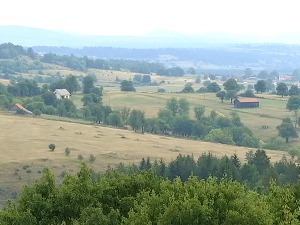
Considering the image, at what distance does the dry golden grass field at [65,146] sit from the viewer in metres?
67.2

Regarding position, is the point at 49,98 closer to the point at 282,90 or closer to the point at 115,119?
the point at 115,119

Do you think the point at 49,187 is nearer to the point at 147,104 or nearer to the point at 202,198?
the point at 202,198

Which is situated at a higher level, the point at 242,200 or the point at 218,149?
the point at 242,200

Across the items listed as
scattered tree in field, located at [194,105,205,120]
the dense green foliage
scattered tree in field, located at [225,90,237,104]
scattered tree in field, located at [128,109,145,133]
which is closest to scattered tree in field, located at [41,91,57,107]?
scattered tree in field, located at [128,109,145,133]

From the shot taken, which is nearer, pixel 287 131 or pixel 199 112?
pixel 287 131

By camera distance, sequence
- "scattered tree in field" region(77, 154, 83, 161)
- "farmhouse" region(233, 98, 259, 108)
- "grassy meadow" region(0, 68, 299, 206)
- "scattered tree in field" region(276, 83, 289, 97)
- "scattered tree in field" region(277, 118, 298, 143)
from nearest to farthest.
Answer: "grassy meadow" region(0, 68, 299, 206), "scattered tree in field" region(77, 154, 83, 161), "scattered tree in field" region(277, 118, 298, 143), "farmhouse" region(233, 98, 259, 108), "scattered tree in field" region(276, 83, 289, 97)

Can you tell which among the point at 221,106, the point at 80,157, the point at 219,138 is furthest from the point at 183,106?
the point at 80,157

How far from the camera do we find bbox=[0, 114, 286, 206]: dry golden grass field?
6725cm

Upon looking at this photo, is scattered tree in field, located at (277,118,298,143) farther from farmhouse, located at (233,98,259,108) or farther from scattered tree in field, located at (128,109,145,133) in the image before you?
farmhouse, located at (233,98,259,108)

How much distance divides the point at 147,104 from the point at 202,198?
4646 inches

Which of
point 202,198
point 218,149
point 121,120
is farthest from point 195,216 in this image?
point 121,120

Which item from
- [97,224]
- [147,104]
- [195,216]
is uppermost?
[195,216]

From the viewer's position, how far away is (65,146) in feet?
274

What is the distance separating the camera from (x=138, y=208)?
27.1 meters
